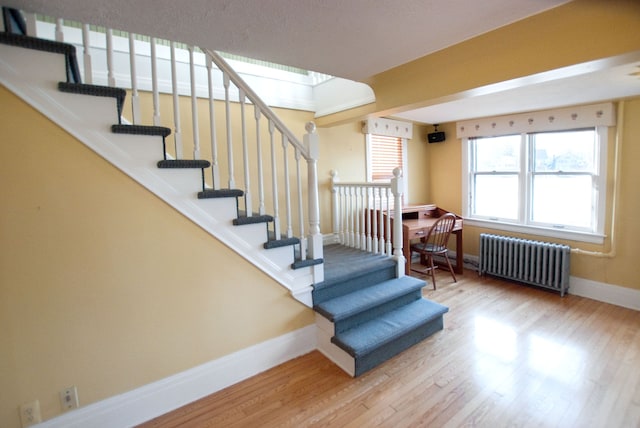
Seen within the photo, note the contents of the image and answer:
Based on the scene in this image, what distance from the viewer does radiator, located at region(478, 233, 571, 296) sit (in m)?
3.51

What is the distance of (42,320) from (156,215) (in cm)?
76

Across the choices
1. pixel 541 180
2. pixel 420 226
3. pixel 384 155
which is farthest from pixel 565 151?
pixel 384 155

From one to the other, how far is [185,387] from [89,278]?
919mm

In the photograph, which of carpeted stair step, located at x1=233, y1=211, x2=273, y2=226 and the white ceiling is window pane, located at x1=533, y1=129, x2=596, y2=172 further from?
carpeted stair step, located at x1=233, y1=211, x2=273, y2=226

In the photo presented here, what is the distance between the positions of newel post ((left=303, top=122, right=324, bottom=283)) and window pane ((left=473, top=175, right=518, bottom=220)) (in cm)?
314

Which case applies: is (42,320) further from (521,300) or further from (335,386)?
(521,300)

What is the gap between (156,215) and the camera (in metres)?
1.86

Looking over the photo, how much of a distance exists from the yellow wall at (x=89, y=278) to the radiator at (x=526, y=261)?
11.5ft

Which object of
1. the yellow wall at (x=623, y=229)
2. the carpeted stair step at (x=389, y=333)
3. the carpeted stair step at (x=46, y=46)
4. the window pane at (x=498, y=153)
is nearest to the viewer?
the carpeted stair step at (x=46, y=46)

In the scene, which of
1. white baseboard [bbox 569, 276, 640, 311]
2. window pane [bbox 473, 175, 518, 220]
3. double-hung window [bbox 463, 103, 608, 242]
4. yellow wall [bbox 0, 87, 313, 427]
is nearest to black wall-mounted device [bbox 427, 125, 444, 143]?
double-hung window [bbox 463, 103, 608, 242]

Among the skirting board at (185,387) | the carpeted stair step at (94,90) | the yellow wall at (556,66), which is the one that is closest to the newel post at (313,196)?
the skirting board at (185,387)

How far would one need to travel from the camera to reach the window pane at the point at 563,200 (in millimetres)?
3562

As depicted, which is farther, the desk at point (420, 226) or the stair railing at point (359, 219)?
the desk at point (420, 226)

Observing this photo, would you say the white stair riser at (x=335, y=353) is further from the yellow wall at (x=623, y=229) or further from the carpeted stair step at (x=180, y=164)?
the yellow wall at (x=623, y=229)
